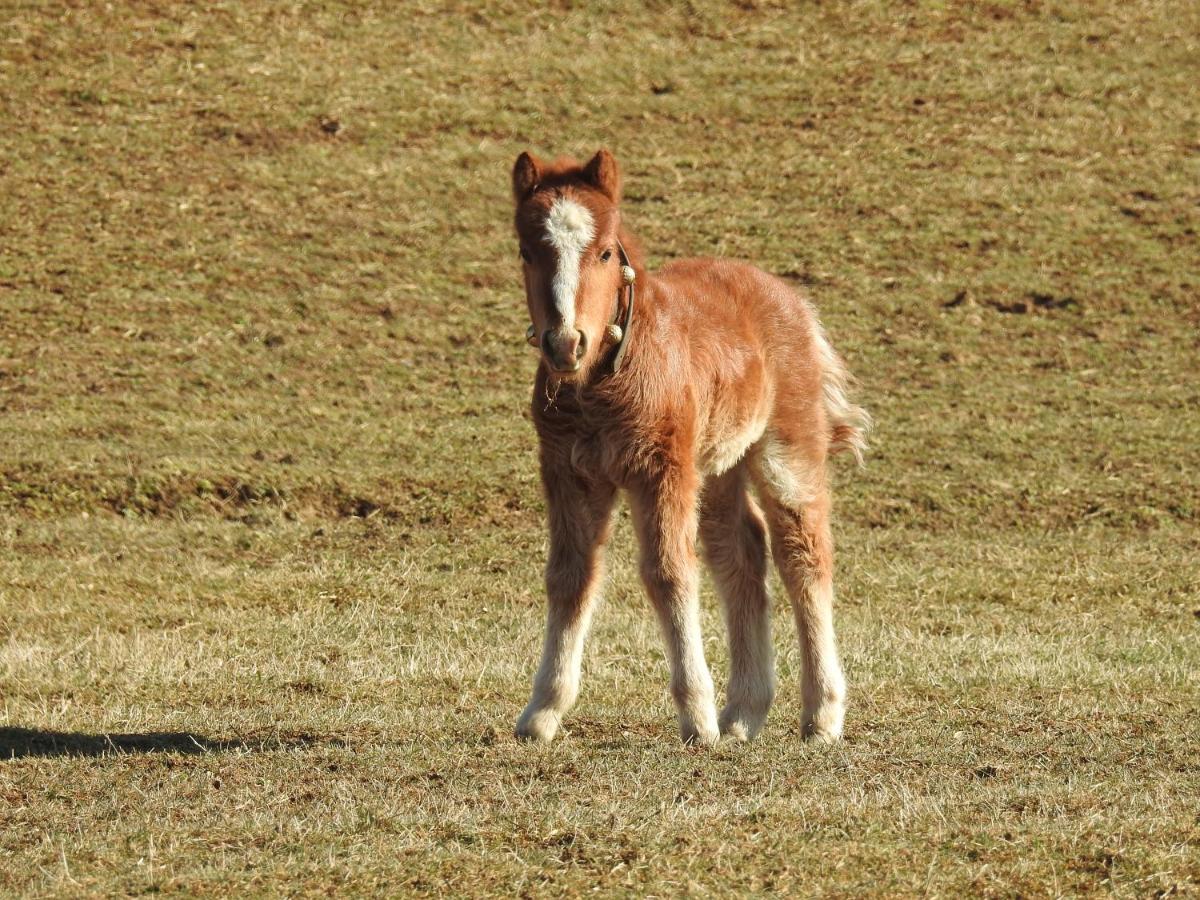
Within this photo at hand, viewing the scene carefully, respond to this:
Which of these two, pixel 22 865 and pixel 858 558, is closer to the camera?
pixel 22 865

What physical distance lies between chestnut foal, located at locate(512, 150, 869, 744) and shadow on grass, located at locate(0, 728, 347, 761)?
122 centimetres

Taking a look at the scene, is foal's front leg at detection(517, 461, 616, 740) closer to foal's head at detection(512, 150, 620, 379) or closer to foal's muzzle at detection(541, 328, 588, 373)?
foal's head at detection(512, 150, 620, 379)

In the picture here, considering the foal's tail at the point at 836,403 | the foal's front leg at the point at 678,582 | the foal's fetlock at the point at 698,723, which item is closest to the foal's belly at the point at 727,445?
the foal's front leg at the point at 678,582

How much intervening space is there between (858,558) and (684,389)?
6.24m

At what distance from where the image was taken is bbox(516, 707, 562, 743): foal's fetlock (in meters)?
7.82

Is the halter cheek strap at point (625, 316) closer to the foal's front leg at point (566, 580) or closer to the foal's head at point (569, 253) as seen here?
the foal's head at point (569, 253)

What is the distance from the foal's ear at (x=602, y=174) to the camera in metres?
7.48

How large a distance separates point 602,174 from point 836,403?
7.88 ft

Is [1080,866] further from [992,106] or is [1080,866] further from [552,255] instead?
[992,106]

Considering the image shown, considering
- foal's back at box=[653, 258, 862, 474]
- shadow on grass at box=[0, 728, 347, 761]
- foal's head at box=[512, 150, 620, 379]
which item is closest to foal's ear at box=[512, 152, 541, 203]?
foal's head at box=[512, 150, 620, 379]

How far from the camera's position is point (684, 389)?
305 inches

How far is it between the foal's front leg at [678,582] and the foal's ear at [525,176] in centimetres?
146

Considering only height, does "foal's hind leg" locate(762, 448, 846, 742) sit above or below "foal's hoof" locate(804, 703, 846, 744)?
above

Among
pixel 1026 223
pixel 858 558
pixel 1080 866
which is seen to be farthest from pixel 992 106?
pixel 1080 866
